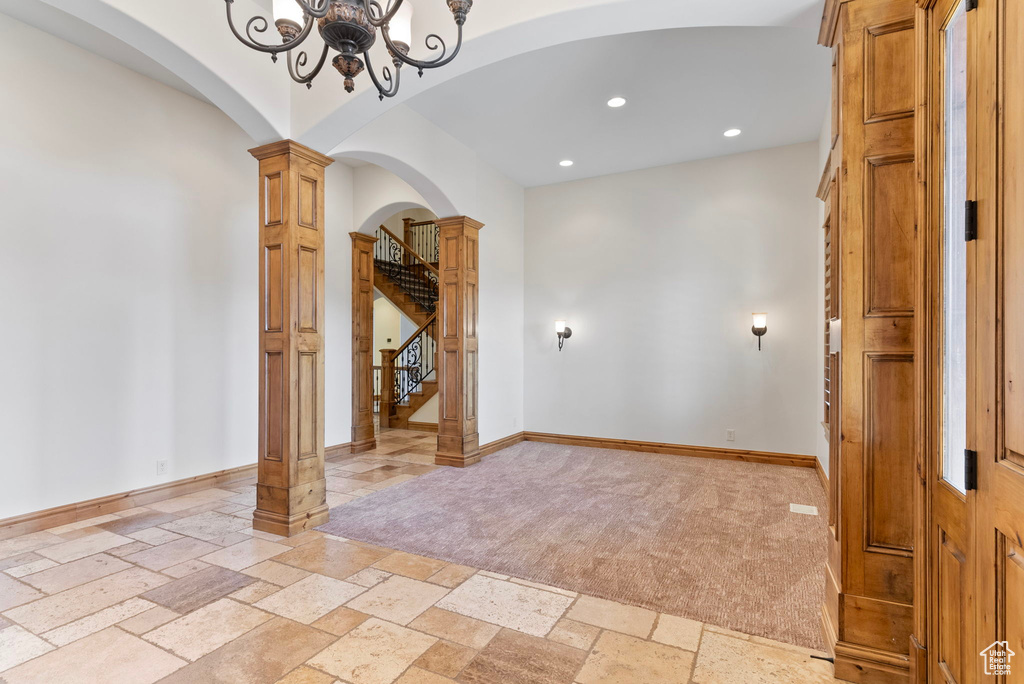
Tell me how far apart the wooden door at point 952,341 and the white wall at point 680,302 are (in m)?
4.18

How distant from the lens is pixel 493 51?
9.38ft

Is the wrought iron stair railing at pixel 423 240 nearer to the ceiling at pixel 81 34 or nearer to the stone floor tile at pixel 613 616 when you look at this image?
the ceiling at pixel 81 34

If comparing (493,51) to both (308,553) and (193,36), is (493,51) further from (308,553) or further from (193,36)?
(308,553)

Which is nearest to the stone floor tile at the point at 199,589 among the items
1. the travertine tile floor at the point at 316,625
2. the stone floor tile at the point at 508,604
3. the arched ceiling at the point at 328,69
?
the travertine tile floor at the point at 316,625

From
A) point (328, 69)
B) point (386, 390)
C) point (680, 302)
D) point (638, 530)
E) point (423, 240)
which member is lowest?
point (638, 530)

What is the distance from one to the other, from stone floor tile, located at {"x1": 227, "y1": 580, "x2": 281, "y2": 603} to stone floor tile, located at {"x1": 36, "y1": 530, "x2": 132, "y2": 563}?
1.26m

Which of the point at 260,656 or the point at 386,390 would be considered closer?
the point at 260,656

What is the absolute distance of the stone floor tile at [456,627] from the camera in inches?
86.7

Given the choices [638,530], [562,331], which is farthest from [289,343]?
[562,331]

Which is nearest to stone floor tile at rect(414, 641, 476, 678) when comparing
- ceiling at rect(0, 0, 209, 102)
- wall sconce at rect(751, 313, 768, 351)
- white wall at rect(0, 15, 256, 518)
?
white wall at rect(0, 15, 256, 518)

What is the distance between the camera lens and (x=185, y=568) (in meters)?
2.90

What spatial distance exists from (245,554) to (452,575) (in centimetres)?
133

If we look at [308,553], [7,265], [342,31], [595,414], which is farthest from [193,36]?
[595,414]

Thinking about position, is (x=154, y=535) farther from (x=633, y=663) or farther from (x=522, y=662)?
(x=633, y=663)
